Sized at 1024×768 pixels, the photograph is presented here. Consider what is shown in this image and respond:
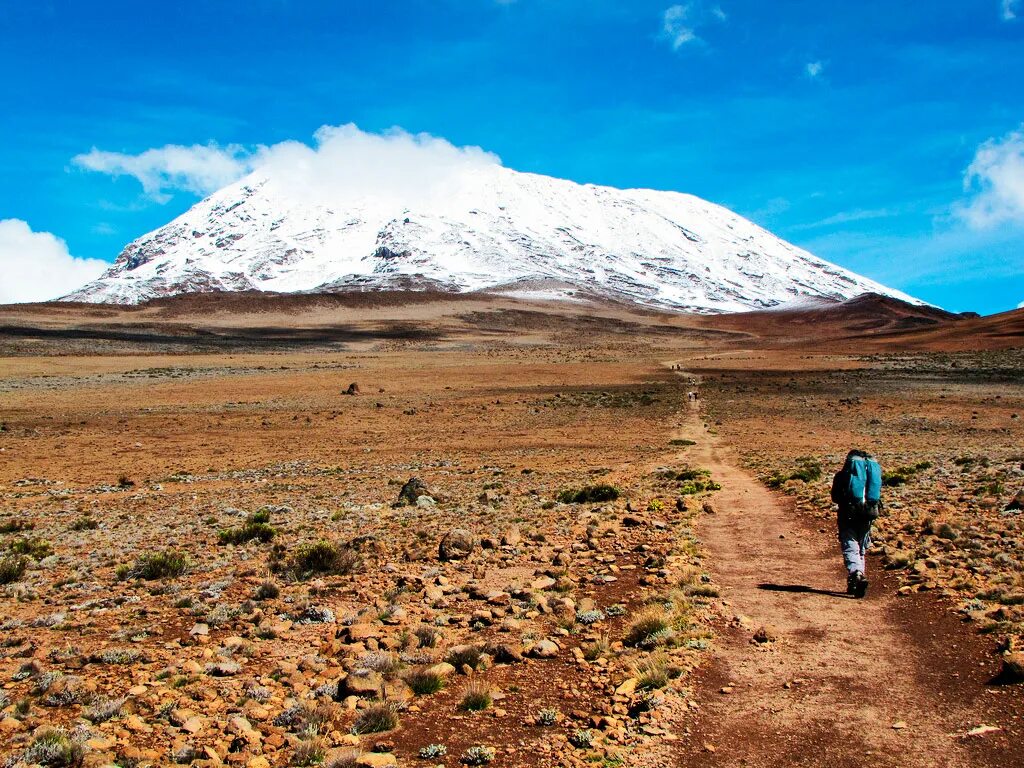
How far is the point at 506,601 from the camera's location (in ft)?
30.8

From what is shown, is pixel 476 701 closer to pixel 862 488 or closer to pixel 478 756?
pixel 478 756

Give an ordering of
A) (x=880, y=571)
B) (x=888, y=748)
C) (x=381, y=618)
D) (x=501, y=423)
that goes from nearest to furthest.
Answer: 1. (x=888, y=748)
2. (x=381, y=618)
3. (x=880, y=571)
4. (x=501, y=423)

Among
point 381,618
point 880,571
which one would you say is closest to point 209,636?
point 381,618

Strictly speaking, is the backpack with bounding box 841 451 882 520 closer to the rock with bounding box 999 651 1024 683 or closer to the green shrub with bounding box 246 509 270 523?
the rock with bounding box 999 651 1024 683

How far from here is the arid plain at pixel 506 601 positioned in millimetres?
6055

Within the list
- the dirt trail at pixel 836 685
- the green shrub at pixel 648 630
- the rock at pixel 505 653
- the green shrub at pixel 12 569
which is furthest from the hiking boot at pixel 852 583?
the green shrub at pixel 12 569

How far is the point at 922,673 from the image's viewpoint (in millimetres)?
6887

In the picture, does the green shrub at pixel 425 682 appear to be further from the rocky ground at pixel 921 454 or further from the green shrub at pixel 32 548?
the green shrub at pixel 32 548

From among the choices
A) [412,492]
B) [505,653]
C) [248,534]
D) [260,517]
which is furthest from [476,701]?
[412,492]

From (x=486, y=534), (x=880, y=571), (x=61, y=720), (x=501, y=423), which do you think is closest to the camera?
(x=61, y=720)

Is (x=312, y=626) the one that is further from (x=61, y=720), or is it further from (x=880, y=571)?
(x=880, y=571)

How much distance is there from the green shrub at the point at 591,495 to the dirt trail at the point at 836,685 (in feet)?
19.0

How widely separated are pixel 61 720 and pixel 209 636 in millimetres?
2015

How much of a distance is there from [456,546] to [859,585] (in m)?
5.41
